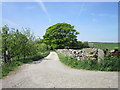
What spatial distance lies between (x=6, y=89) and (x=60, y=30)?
73.2 feet

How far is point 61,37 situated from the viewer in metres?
24.0

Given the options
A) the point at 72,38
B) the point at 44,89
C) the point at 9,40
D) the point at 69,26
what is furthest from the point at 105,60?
the point at 69,26

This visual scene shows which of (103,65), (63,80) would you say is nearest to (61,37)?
(103,65)

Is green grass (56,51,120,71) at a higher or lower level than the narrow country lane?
higher

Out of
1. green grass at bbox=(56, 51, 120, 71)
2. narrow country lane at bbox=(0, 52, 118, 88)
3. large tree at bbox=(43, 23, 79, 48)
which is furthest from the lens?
large tree at bbox=(43, 23, 79, 48)

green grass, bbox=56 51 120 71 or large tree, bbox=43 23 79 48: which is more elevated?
large tree, bbox=43 23 79 48

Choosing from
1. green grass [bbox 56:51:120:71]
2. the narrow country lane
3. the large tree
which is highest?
the large tree

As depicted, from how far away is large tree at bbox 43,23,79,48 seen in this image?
23.1 metres

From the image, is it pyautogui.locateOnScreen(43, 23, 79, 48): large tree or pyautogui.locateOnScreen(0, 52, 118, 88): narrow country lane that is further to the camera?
pyautogui.locateOnScreen(43, 23, 79, 48): large tree

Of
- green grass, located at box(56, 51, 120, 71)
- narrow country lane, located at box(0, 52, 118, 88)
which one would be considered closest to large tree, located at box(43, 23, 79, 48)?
green grass, located at box(56, 51, 120, 71)

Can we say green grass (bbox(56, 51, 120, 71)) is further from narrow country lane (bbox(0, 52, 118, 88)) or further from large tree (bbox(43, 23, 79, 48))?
large tree (bbox(43, 23, 79, 48))

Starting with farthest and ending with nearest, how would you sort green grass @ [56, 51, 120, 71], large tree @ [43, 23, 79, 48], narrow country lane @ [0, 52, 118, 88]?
large tree @ [43, 23, 79, 48] < green grass @ [56, 51, 120, 71] < narrow country lane @ [0, 52, 118, 88]

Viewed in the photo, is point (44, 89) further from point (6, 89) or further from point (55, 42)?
point (55, 42)

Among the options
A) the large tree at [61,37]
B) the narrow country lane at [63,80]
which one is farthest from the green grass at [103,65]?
the large tree at [61,37]
